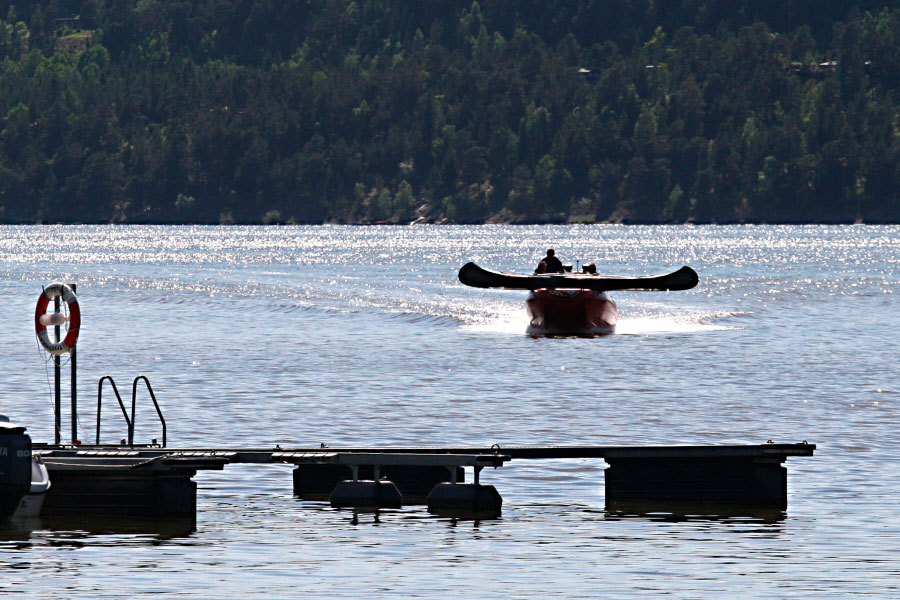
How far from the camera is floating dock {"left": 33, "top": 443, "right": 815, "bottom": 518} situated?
80.8 feet

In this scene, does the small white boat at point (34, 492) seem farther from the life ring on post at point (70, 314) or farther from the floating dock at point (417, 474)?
the life ring on post at point (70, 314)

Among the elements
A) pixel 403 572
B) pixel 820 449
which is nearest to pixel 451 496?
pixel 403 572

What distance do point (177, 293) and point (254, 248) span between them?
9258cm

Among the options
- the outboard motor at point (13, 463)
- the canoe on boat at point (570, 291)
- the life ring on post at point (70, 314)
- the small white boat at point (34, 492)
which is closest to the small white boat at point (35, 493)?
the small white boat at point (34, 492)

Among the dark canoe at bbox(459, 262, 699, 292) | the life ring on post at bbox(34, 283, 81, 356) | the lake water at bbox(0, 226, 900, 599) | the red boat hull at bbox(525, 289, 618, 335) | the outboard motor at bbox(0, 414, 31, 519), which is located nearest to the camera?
the lake water at bbox(0, 226, 900, 599)

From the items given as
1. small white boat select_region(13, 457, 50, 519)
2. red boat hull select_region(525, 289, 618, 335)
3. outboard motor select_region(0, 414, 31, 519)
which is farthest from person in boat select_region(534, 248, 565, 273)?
outboard motor select_region(0, 414, 31, 519)

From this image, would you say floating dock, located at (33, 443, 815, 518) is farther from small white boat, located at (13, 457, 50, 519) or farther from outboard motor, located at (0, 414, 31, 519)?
outboard motor, located at (0, 414, 31, 519)

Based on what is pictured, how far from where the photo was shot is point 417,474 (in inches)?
1076

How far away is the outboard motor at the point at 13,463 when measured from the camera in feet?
75.2

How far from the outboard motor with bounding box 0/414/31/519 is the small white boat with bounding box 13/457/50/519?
0.67ft

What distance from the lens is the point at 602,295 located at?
61.6 m

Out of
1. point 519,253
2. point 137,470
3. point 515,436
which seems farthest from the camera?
point 519,253

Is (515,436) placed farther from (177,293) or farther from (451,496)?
(177,293)

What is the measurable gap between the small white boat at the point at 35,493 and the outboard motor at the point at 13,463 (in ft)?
0.67
